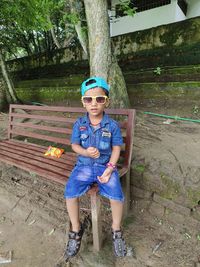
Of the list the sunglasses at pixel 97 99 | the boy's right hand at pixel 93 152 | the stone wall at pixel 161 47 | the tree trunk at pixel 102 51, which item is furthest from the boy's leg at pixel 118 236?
the stone wall at pixel 161 47

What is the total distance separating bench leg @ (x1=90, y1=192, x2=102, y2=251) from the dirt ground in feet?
0.29

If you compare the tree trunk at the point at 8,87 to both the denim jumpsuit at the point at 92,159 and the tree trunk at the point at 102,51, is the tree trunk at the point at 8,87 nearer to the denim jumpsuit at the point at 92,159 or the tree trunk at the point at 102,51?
the tree trunk at the point at 102,51

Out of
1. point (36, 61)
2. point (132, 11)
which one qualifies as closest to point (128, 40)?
point (132, 11)

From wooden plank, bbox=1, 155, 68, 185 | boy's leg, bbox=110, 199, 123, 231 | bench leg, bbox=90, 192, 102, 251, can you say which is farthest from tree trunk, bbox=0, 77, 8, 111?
boy's leg, bbox=110, 199, 123, 231

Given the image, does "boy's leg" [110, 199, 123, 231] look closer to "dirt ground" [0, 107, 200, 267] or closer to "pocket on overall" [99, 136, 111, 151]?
"dirt ground" [0, 107, 200, 267]

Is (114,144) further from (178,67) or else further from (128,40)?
(128,40)

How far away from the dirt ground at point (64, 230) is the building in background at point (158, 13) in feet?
28.3

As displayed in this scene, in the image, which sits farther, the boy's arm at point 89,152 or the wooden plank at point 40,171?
the wooden plank at point 40,171

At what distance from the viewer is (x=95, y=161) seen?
2.27m

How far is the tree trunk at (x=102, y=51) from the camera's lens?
4.02m

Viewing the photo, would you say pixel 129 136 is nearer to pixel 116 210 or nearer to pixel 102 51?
pixel 116 210

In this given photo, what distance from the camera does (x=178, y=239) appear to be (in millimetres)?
2389

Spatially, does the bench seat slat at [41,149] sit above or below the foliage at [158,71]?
below

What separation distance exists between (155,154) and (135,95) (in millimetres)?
2689
